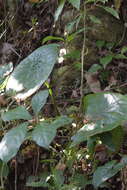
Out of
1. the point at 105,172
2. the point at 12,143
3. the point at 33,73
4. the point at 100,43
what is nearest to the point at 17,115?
the point at 12,143

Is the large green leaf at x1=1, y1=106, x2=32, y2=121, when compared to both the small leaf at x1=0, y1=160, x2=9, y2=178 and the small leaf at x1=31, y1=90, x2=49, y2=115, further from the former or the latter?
the small leaf at x1=0, y1=160, x2=9, y2=178

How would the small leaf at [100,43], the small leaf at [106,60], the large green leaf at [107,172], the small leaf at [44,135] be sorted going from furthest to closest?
the small leaf at [100,43] < the small leaf at [106,60] < the large green leaf at [107,172] < the small leaf at [44,135]

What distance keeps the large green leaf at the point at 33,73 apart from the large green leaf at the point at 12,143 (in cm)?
20

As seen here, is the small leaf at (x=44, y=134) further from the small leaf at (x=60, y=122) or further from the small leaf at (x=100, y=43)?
the small leaf at (x=100, y=43)

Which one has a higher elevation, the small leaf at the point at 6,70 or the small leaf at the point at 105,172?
the small leaf at the point at 6,70

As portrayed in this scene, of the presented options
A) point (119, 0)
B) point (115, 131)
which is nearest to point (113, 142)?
point (115, 131)

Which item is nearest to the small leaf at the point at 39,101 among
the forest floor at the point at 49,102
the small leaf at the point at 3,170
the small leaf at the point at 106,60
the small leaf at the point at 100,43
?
the forest floor at the point at 49,102

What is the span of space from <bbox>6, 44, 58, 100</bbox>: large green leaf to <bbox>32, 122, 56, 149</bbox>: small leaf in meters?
0.21

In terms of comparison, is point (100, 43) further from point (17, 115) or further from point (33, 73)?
point (17, 115)

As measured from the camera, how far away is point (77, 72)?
6.28 ft

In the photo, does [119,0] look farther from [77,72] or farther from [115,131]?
[115,131]

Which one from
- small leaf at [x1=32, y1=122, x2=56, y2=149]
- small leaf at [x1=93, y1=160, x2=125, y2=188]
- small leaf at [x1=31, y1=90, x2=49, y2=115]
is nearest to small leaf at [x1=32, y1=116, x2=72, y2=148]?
small leaf at [x1=32, y1=122, x2=56, y2=149]

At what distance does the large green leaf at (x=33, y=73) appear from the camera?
126cm

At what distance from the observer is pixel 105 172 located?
Answer: 120cm
